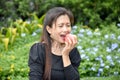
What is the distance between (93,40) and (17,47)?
1360 mm

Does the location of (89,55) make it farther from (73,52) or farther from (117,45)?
(73,52)

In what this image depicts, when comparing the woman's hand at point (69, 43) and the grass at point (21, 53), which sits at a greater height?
the woman's hand at point (69, 43)

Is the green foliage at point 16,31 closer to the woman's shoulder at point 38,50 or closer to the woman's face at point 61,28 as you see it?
the woman's shoulder at point 38,50

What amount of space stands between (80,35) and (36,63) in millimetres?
3647

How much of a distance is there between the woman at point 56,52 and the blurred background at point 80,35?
5.98 ft

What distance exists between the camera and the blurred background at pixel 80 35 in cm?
566

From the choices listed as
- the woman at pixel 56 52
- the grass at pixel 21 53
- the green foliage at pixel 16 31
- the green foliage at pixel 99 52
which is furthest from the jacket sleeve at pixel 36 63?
the green foliage at pixel 16 31

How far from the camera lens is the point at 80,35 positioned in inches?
276

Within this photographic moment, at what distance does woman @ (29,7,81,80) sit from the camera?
341 centimetres

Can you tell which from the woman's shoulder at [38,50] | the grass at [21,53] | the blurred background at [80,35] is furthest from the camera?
the blurred background at [80,35]

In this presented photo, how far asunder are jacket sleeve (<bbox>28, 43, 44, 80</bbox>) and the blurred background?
72.0 inches

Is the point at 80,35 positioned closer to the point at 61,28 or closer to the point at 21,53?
the point at 21,53

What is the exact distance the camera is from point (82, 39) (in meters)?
6.81

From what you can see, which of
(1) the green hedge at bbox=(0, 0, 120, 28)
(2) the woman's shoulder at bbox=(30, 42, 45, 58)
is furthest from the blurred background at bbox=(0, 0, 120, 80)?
(2) the woman's shoulder at bbox=(30, 42, 45, 58)
